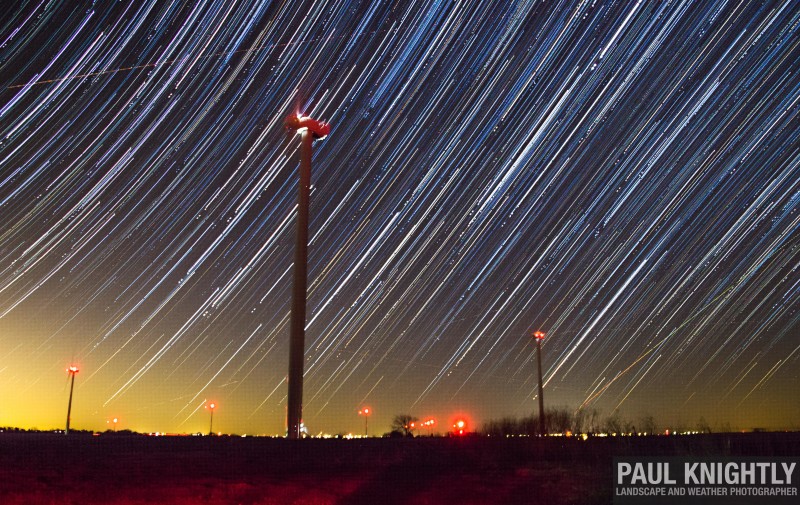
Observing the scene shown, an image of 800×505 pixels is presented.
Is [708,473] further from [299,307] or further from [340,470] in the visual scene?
[299,307]

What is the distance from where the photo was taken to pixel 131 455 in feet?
52.6

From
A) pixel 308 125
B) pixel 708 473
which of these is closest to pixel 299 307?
pixel 308 125

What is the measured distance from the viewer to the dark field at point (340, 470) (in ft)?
35.4

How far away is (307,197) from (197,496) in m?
22.4

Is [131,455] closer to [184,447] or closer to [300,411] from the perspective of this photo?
[184,447]

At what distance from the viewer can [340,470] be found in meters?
13.8

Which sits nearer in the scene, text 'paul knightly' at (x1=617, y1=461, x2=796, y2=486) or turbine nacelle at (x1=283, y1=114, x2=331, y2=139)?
text 'paul knightly' at (x1=617, y1=461, x2=796, y2=486)

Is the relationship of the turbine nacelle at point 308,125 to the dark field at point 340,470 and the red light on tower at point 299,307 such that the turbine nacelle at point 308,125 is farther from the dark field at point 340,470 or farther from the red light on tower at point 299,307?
the dark field at point 340,470

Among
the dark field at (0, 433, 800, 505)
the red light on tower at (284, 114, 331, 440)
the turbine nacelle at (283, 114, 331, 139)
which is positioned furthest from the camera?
the turbine nacelle at (283, 114, 331, 139)

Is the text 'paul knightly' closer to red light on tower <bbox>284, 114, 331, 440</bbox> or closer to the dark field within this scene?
the dark field

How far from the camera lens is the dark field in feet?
35.4

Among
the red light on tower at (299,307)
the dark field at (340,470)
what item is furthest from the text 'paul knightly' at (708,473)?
the red light on tower at (299,307)

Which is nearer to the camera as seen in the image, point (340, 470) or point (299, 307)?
point (340, 470)

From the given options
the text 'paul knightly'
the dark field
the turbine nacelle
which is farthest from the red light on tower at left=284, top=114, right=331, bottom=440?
the text 'paul knightly'
